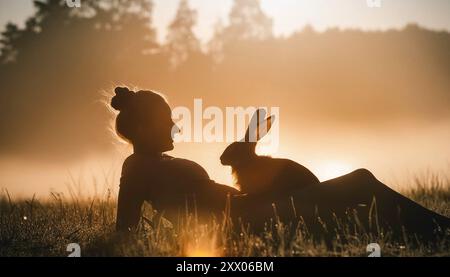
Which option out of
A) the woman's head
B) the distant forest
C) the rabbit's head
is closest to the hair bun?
the woman's head

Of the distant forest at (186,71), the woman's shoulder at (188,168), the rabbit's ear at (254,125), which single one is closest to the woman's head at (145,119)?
the woman's shoulder at (188,168)

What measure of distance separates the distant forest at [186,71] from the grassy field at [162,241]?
23935 millimetres

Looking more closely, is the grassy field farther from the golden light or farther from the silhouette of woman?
the golden light

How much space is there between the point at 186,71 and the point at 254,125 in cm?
3490

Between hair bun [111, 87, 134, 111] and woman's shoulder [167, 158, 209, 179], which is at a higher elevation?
hair bun [111, 87, 134, 111]

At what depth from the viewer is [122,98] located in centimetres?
667

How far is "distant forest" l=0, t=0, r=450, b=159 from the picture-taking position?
3444 cm

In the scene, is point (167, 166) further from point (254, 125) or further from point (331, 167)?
point (331, 167)

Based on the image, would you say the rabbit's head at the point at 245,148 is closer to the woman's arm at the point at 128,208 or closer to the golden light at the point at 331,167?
the woman's arm at the point at 128,208

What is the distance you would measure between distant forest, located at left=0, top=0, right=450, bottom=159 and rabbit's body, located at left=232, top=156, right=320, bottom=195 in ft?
82.6

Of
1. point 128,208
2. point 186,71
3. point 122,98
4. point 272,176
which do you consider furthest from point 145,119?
point 186,71

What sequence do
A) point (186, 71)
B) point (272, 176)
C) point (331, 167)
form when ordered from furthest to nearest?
point (186, 71) < point (331, 167) < point (272, 176)
